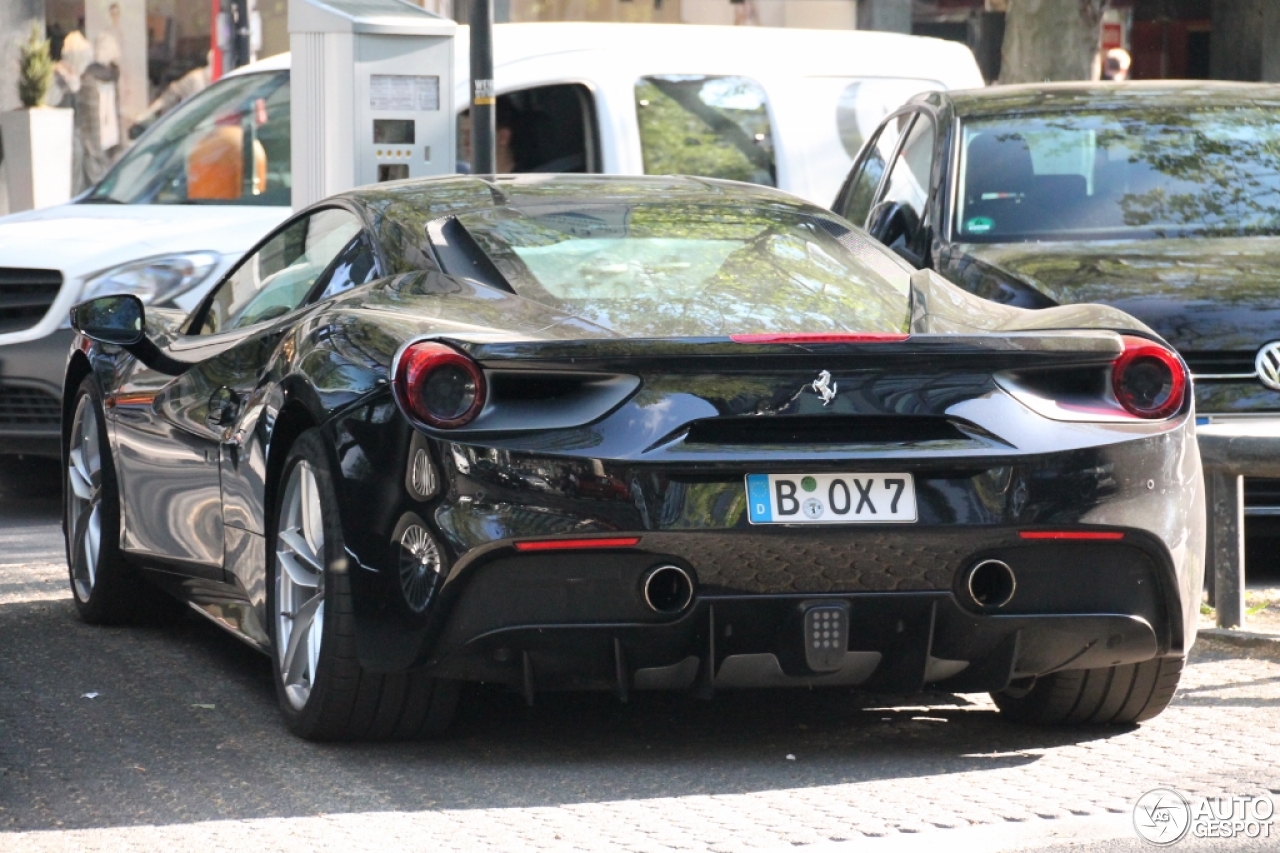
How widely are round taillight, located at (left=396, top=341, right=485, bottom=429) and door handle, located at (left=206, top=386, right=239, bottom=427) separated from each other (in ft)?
3.88

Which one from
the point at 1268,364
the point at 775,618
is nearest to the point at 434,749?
the point at 775,618

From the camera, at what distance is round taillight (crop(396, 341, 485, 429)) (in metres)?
4.82

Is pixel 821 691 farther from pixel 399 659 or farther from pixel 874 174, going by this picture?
pixel 874 174

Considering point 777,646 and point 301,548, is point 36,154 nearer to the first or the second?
point 301,548

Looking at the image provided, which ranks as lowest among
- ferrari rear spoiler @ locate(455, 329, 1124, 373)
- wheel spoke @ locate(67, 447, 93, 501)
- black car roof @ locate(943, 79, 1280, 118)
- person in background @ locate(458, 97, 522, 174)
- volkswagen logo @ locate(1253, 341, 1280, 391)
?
wheel spoke @ locate(67, 447, 93, 501)

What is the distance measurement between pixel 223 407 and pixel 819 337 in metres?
1.84

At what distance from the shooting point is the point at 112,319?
6473 millimetres

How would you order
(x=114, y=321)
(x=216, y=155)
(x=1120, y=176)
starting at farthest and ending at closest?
(x=216, y=155) < (x=1120, y=176) < (x=114, y=321)

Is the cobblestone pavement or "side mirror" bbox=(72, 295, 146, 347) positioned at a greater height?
"side mirror" bbox=(72, 295, 146, 347)

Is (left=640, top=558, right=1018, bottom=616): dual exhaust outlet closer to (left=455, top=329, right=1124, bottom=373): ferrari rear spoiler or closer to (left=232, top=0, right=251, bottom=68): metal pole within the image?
(left=455, top=329, right=1124, bottom=373): ferrari rear spoiler

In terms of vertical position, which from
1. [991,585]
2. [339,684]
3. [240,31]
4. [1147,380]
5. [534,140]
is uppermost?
[240,31]

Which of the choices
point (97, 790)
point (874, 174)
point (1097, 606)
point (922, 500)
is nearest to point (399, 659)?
point (97, 790)

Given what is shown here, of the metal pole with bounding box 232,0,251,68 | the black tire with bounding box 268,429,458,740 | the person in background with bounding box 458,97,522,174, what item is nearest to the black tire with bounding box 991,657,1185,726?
the black tire with bounding box 268,429,458,740

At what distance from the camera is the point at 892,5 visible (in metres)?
24.6
